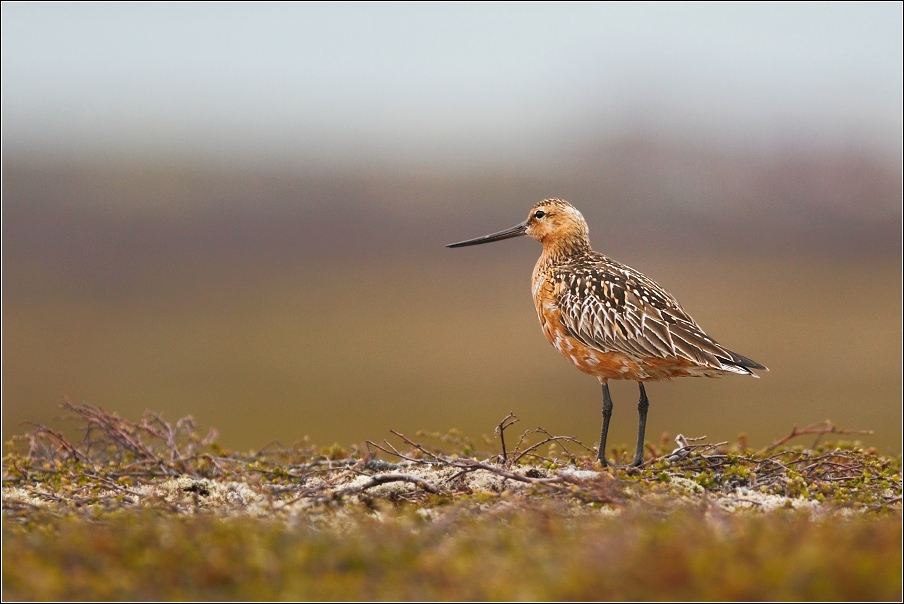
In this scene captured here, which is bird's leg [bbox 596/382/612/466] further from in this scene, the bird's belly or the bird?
the bird's belly

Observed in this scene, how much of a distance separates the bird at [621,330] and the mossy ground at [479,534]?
0.76 m

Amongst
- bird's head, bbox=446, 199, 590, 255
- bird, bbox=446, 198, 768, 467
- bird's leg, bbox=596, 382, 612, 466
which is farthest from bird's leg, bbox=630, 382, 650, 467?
bird's head, bbox=446, 199, 590, 255

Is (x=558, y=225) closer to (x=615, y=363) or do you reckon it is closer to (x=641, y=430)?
(x=615, y=363)

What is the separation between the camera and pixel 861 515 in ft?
20.0

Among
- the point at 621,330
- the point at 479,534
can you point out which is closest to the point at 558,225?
the point at 621,330

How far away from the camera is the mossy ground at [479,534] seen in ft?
14.4

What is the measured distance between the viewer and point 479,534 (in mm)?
5195

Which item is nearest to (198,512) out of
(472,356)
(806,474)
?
(806,474)

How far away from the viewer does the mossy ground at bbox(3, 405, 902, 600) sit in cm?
438

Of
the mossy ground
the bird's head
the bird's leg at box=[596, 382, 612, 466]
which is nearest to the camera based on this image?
the mossy ground

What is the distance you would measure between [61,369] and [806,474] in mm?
34714

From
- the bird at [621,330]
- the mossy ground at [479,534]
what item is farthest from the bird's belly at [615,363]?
the mossy ground at [479,534]

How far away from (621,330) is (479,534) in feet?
11.2

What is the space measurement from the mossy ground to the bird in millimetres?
760
